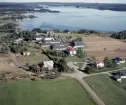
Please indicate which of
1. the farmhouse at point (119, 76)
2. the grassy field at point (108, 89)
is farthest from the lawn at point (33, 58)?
the farmhouse at point (119, 76)

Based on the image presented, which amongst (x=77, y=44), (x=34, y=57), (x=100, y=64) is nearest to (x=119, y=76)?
(x=100, y=64)

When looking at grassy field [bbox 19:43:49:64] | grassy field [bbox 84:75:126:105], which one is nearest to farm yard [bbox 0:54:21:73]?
grassy field [bbox 19:43:49:64]

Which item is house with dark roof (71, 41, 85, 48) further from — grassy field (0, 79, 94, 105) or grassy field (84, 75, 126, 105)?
grassy field (0, 79, 94, 105)

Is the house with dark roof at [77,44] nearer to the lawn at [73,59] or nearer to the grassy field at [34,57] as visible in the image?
the grassy field at [34,57]

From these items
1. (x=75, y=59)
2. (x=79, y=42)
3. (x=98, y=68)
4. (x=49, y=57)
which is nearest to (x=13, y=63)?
(x=49, y=57)

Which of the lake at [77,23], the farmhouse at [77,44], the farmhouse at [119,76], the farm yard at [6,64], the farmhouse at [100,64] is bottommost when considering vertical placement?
the lake at [77,23]

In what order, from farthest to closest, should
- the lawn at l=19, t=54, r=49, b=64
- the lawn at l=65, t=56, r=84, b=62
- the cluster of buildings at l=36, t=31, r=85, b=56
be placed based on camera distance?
the cluster of buildings at l=36, t=31, r=85, b=56, the lawn at l=65, t=56, r=84, b=62, the lawn at l=19, t=54, r=49, b=64

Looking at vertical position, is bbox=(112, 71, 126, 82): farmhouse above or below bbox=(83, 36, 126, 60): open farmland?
above
